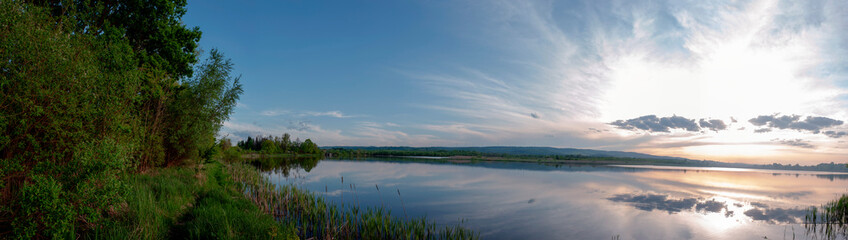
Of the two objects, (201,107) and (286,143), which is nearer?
(201,107)

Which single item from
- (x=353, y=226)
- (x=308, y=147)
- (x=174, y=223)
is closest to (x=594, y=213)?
(x=353, y=226)

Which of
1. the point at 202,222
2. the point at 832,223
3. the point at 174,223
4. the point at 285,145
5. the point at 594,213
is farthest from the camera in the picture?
the point at 285,145

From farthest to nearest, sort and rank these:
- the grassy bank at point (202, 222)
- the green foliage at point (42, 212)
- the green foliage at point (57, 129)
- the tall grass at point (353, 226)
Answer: the tall grass at point (353, 226) → the grassy bank at point (202, 222) → the green foliage at point (57, 129) → the green foliage at point (42, 212)

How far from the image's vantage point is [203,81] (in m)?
21.4

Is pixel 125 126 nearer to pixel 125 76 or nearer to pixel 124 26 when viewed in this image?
pixel 125 76

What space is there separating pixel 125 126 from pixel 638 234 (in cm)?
1946

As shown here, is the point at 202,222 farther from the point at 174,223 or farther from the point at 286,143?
the point at 286,143

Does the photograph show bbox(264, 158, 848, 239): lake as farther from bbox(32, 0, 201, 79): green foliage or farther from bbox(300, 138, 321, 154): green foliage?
bbox(300, 138, 321, 154): green foliage

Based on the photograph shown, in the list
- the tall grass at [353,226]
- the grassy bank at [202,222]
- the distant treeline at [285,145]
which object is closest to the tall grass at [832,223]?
the tall grass at [353,226]

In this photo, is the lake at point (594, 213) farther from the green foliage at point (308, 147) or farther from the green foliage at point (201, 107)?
the green foliage at point (308, 147)

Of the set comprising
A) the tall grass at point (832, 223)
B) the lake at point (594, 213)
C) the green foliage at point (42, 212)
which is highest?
the green foliage at point (42, 212)

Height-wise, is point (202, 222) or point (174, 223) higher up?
point (202, 222)

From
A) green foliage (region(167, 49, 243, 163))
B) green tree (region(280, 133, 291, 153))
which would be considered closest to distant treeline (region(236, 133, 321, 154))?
green tree (region(280, 133, 291, 153))

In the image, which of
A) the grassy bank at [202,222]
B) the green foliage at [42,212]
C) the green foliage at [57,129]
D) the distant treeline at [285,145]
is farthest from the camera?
the distant treeline at [285,145]
